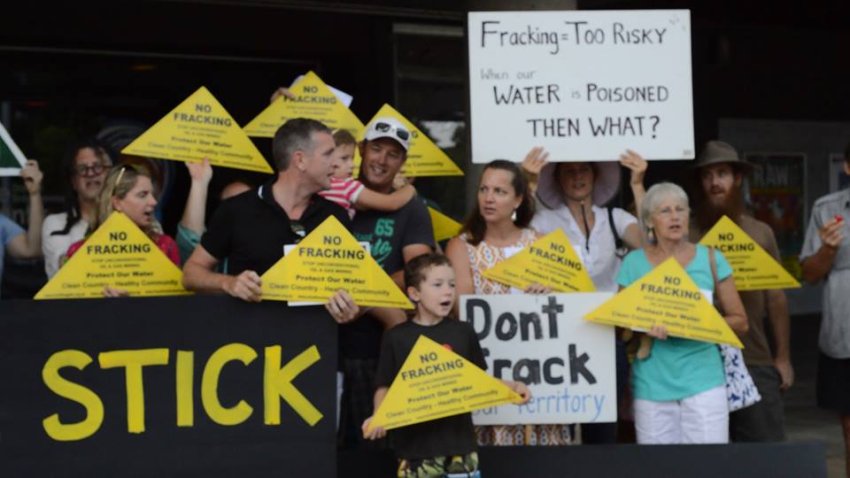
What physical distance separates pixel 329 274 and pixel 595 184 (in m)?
1.86

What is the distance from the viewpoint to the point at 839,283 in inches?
294

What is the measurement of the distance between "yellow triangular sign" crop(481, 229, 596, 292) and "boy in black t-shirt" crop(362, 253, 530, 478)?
42 cm

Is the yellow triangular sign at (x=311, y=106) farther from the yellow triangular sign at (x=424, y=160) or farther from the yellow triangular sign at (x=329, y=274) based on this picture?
the yellow triangular sign at (x=329, y=274)

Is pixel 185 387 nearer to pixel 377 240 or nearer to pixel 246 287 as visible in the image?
pixel 246 287

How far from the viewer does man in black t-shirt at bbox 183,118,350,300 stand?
5957mm

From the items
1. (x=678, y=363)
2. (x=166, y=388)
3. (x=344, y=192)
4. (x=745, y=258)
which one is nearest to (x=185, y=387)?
(x=166, y=388)

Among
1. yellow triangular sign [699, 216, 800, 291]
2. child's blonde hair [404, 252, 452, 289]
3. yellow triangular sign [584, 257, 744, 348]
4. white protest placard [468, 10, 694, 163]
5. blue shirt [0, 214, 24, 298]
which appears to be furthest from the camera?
blue shirt [0, 214, 24, 298]

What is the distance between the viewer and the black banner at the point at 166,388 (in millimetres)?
5684

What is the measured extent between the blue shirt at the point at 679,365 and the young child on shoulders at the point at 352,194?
1038mm

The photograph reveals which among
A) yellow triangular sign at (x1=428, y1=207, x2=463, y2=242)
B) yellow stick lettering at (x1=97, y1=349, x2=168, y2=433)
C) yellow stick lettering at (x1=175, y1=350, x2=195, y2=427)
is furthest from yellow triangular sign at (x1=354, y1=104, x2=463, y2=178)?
yellow stick lettering at (x1=97, y1=349, x2=168, y2=433)

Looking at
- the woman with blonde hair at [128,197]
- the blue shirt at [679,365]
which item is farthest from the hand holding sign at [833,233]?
the woman with blonde hair at [128,197]

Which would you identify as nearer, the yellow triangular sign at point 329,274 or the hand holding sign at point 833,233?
the yellow triangular sign at point 329,274

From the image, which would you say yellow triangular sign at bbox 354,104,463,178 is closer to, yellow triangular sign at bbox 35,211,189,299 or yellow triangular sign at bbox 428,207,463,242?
yellow triangular sign at bbox 428,207,463,242

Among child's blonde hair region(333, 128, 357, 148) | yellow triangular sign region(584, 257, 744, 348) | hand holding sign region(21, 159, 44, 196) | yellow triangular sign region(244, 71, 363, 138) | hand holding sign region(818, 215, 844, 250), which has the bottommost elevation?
yellow triangular sign region(584, 257, 744, 348)
